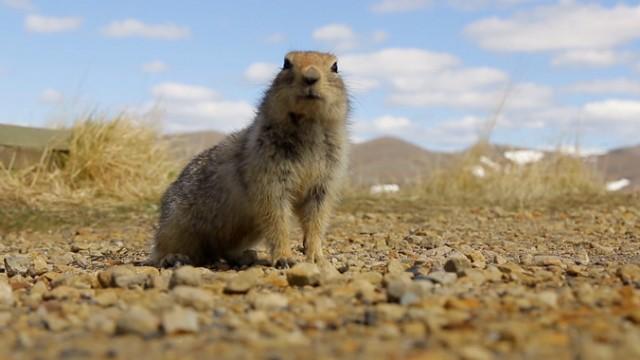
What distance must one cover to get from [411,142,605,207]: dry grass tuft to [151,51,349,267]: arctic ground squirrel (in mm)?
6365

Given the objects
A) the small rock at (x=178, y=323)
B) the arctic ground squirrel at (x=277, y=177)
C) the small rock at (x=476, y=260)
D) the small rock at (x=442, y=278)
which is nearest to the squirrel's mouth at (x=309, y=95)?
the arctic ground squirrel at (x=277, y=177)

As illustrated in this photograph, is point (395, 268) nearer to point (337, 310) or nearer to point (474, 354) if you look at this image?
A: point (337, 310)

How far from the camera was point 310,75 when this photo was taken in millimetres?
5082

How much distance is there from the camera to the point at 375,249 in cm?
669

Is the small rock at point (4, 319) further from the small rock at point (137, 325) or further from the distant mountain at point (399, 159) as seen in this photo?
the distant mountain at point (399, 159)

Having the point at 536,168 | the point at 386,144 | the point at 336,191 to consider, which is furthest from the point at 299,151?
the point at 386,144

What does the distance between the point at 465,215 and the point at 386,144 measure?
20.3 m

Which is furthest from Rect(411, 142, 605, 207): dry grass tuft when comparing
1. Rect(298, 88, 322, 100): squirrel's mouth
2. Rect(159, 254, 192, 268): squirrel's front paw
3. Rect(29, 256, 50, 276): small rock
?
Rect(29, 256, 50, 276): small rock

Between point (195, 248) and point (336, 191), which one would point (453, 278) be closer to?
point (336, 191)

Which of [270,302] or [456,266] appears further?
[456,266]

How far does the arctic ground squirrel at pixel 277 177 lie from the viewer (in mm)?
5258

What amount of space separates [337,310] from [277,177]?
2.11 metres

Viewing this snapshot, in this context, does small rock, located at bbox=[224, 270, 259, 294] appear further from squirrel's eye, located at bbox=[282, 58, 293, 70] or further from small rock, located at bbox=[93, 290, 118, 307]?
squirrel's eye, located at bbox=[282, 58, 293, 70]

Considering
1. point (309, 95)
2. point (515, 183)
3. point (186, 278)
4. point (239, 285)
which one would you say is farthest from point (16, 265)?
point (515, 183)
